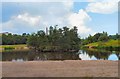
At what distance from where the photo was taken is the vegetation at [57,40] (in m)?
100

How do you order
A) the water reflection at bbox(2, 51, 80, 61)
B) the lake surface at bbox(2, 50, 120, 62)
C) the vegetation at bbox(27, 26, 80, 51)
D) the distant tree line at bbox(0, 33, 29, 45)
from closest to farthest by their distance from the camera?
the water reflection at bbox(2, 51, 80, 61), the lake surface at bbox(2, 50, 120, 62), the vegetation at bbox(27, 26, 80, 51), the distant tree line at bbox(0, 33, 29, 45)

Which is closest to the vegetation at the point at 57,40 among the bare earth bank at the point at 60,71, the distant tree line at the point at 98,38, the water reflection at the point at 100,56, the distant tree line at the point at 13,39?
the distant tree line at the point at 13,39

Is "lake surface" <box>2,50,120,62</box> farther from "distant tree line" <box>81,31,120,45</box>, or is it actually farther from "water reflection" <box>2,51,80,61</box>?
"distant tree line" <box>81,31,120,45</box>

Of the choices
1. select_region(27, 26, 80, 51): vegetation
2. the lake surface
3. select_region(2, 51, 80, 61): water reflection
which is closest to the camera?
select_region(2, 51, 80, 61): water reflection

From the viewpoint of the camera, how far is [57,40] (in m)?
102

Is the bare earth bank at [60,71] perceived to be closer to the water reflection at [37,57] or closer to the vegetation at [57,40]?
the water reflection at [37,57]

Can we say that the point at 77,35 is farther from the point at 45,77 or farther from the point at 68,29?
the point at 45,77

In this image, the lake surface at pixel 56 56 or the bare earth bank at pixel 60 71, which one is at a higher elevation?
the bare earth bank at pixel 60 71

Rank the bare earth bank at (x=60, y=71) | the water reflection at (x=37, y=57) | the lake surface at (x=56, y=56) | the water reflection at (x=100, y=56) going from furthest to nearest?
the water reflection at (x=100, y=56), the lake surface at (x=56, y=56), the water reflection at (x=37, y=57), the bare earth bank at (x=60, y=71)

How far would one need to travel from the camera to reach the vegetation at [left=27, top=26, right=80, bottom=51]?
100188 mm

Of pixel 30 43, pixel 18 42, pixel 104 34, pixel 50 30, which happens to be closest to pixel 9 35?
pixel 18 42

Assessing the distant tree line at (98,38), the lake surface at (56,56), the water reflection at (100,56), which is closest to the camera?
the lake surface at (56,56)

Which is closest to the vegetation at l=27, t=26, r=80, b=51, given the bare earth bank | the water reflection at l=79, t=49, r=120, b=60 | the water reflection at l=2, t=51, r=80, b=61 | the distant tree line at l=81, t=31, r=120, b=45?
the water reflection at l=79, t=49, r=120, b=60

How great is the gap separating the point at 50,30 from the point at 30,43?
33.6 ft
